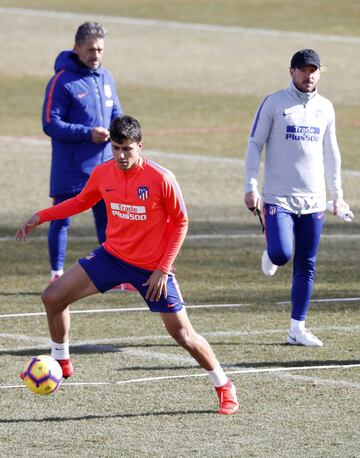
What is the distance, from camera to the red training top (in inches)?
356

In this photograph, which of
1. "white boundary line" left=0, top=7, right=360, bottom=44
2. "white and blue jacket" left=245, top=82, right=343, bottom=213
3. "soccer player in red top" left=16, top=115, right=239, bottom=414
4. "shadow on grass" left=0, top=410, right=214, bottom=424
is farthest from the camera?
"white boundary line" left=0, top=7, right=360, bottom=44

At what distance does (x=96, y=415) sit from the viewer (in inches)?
353

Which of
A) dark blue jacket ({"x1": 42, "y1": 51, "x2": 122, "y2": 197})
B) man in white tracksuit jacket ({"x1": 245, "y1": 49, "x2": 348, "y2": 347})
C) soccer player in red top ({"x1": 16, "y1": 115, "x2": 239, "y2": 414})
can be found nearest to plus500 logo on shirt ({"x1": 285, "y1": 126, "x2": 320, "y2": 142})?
man in white tracksuit jacket ({"x1": 245, "y1": 49, "x2": 348, "y2": 347})

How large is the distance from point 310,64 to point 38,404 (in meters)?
3.47

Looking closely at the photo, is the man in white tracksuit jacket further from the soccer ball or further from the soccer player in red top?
the soccer ball

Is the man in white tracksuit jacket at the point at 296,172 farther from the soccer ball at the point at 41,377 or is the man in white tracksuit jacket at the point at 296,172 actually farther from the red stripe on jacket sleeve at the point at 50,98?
the red stripe on jacket sleeve at the point at 50,98

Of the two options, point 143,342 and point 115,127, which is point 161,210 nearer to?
point 115,127

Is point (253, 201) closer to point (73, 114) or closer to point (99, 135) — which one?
point (99, 135)

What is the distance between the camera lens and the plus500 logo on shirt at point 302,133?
10898 mm

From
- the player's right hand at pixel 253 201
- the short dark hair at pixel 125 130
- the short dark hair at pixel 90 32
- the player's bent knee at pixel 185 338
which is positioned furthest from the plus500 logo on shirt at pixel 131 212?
the short dark hair at pixel 90 32

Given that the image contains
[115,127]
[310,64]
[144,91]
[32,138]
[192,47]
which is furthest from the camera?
[192,47]

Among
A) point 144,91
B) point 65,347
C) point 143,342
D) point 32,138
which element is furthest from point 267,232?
point 144,91

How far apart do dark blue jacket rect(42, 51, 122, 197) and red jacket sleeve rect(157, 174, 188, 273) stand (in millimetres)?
4123

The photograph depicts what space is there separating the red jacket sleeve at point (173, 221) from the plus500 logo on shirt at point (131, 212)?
0.17 metres
